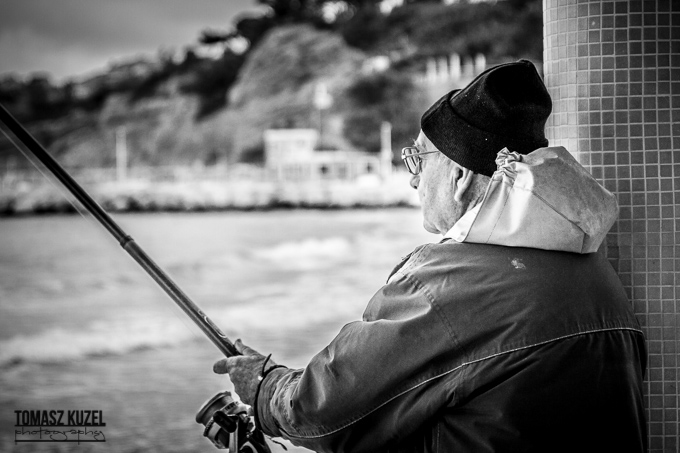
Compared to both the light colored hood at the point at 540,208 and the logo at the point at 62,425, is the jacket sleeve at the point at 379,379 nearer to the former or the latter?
the light colored hood at the point at 540,208

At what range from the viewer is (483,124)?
3.31ft

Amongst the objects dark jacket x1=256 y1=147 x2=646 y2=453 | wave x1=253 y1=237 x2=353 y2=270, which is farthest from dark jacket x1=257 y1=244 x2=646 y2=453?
wave x1=253 y1=237 x2=353 y2=270

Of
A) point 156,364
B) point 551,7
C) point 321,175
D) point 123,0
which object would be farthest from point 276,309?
point 551,7

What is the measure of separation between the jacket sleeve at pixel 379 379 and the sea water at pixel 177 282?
1337 centimetres

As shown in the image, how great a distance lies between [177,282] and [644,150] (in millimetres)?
24656

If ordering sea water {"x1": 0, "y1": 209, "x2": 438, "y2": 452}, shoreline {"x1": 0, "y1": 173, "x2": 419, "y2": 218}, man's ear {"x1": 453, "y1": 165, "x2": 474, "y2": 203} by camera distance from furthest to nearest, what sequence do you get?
shoreline {"x1": 0, "y1": 173, "x2": 419, "y2": 218}
sea water {"x1": 0, "y1": 209, "x2": 438, "y2": 452}
man's ear {"x1": 453, "y1": 165, "x2": 474, "y2": 203}

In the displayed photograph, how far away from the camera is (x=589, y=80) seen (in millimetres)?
1402

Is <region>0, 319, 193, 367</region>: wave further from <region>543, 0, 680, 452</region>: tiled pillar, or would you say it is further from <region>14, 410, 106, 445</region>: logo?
<region>543, 0, 680, 452</region>: tiled pillar

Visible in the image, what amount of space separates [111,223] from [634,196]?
35.2 inches

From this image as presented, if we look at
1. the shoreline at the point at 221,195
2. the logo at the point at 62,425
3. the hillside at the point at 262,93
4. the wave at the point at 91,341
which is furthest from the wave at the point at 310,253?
the logo at the point at 62,425

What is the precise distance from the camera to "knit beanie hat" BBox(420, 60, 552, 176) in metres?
1.00

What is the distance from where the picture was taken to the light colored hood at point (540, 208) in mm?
946

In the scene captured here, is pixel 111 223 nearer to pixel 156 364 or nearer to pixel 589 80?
pixel 589 80

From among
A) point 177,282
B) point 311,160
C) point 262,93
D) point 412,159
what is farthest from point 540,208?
point 177,282
